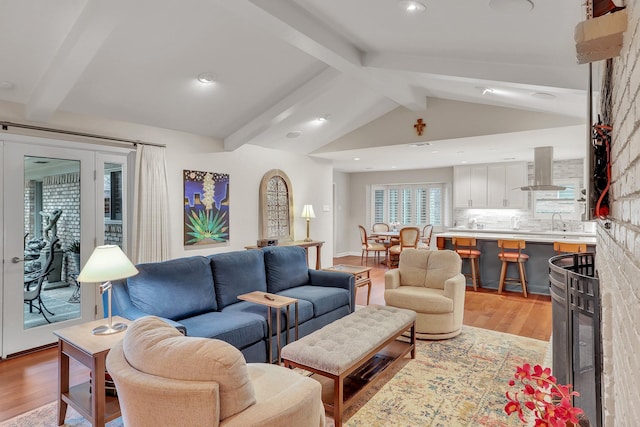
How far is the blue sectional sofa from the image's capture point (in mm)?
2910

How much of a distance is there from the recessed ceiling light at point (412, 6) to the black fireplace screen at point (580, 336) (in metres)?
1.86

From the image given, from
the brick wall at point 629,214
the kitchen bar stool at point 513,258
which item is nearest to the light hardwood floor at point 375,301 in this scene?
the kitchen bar stool at point 513,258

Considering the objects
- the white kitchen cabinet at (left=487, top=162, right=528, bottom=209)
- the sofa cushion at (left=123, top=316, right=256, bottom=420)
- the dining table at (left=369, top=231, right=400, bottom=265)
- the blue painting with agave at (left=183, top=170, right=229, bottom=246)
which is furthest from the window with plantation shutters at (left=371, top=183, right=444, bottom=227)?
the sofa cushion at (left=123, top=316, right=256, bottom=420)

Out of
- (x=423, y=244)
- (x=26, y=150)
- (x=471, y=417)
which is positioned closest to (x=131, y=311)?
(x=26, y=150)

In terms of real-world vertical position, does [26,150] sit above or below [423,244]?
above

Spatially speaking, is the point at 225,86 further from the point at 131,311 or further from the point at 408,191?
the point at 408,191

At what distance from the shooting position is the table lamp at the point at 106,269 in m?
2.28

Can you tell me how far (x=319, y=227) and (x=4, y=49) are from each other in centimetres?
527

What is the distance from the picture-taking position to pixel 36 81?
3.26 m

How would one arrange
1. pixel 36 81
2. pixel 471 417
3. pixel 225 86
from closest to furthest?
pixel 471 417 < pixel 36 81 < pixel 225 86

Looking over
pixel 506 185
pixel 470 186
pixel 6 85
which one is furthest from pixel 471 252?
pixel 6 85

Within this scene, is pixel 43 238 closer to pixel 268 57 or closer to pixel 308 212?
pixel 268 57

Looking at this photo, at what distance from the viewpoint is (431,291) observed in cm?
396

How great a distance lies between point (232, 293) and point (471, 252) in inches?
160
